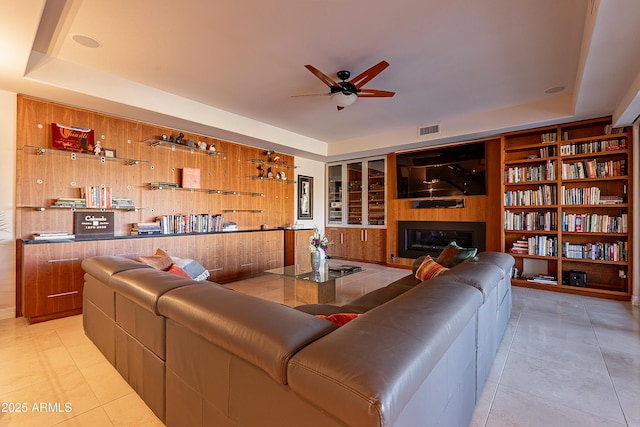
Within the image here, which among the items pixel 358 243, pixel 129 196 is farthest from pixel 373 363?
pixel 358 243

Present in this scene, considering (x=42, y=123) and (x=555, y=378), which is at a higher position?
(x=42, y=123)

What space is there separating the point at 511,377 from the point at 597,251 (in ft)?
11.0

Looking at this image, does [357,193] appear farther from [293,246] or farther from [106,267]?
[106,267]

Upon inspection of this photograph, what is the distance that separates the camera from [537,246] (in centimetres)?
457

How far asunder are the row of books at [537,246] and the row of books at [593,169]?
3.25 feet

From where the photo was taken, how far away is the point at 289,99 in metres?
4.11

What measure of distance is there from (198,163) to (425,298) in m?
4.53

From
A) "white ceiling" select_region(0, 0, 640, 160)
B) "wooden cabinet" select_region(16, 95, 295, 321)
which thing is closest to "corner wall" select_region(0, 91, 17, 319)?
"wooden cabinet" select_region(16, 95, 295, 321)

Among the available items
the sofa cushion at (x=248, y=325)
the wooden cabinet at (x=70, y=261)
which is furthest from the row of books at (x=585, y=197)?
the wooden cabinet at (x=70, y=261)

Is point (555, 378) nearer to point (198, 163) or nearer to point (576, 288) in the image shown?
point (576, 288)

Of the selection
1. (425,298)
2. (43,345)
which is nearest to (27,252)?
(43,345)

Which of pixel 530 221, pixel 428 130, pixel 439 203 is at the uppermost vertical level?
pixel 428 130

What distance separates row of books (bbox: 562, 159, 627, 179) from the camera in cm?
402

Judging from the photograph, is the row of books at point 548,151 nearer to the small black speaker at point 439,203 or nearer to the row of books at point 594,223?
the row of books at point 594,223
